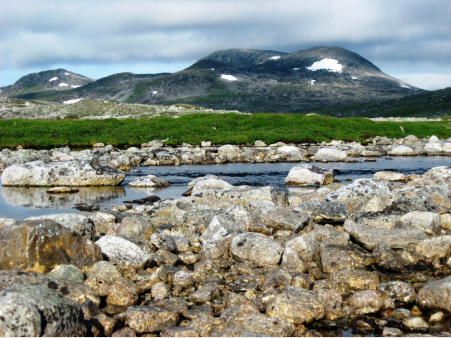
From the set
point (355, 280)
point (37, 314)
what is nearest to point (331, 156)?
point (355, 280)

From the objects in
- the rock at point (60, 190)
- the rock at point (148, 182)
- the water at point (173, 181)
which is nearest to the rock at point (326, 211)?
the water at point (173, 181)

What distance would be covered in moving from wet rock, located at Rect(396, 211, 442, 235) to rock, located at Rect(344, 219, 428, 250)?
0.93 meters

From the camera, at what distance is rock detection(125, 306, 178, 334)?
25.9ft

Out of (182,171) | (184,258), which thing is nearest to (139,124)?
(182,171)

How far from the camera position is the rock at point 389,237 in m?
12.1

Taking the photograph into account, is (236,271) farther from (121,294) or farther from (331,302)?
(121,294)

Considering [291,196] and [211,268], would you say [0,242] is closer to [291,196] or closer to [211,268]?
[211,268]

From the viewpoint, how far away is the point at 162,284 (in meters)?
9.55

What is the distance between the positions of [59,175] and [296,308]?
63.6ft

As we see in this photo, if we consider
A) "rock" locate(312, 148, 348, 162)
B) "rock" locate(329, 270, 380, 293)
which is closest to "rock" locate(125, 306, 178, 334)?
"rock" locate(329, 270, 380, 293)

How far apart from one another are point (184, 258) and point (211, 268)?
0.98 metres

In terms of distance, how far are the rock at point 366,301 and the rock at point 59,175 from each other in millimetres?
18248

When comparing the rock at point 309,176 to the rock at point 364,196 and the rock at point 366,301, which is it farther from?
the rock at point 366,301

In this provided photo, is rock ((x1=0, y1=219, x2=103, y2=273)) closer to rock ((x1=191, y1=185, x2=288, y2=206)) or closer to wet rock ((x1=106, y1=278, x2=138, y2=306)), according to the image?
wet rock ((x1=106, y1=278, x2=138, y2=306))
